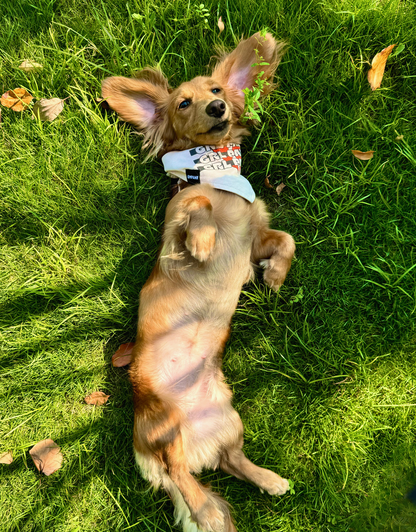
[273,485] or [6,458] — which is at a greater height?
[6,458]

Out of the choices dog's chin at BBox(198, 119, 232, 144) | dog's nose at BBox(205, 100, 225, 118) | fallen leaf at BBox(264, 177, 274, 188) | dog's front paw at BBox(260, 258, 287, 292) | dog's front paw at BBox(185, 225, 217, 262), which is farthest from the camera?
fallen leaf at BBox(264, 177, 274, 188)

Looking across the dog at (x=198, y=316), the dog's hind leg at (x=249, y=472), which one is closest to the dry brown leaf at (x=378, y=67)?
the dog at (x=198, y=316)

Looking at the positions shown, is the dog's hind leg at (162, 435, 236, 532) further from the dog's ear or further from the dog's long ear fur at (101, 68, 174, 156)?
the dog's ear

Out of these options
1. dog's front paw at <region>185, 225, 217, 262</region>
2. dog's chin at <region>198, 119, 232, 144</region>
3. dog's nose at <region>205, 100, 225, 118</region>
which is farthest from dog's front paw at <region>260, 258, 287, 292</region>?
dog's nose at <region>205, 100, 225, 118</region>

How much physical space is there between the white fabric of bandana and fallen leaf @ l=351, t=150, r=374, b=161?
3.13 feet

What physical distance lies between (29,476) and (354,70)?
406 centimetres

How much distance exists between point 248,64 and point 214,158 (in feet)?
3.05

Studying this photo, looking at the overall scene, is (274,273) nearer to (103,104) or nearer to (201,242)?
(201,242)

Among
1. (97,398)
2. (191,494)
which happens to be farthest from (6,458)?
(191,494)

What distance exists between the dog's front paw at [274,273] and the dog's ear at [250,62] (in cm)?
138

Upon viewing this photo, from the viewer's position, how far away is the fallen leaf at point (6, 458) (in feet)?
9.02

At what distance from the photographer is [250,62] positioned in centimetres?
282

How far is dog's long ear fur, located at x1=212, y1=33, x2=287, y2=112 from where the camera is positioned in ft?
8.86

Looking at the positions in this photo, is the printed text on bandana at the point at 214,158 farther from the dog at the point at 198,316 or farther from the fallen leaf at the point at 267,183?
the fallen leaf at the point at 267,183
